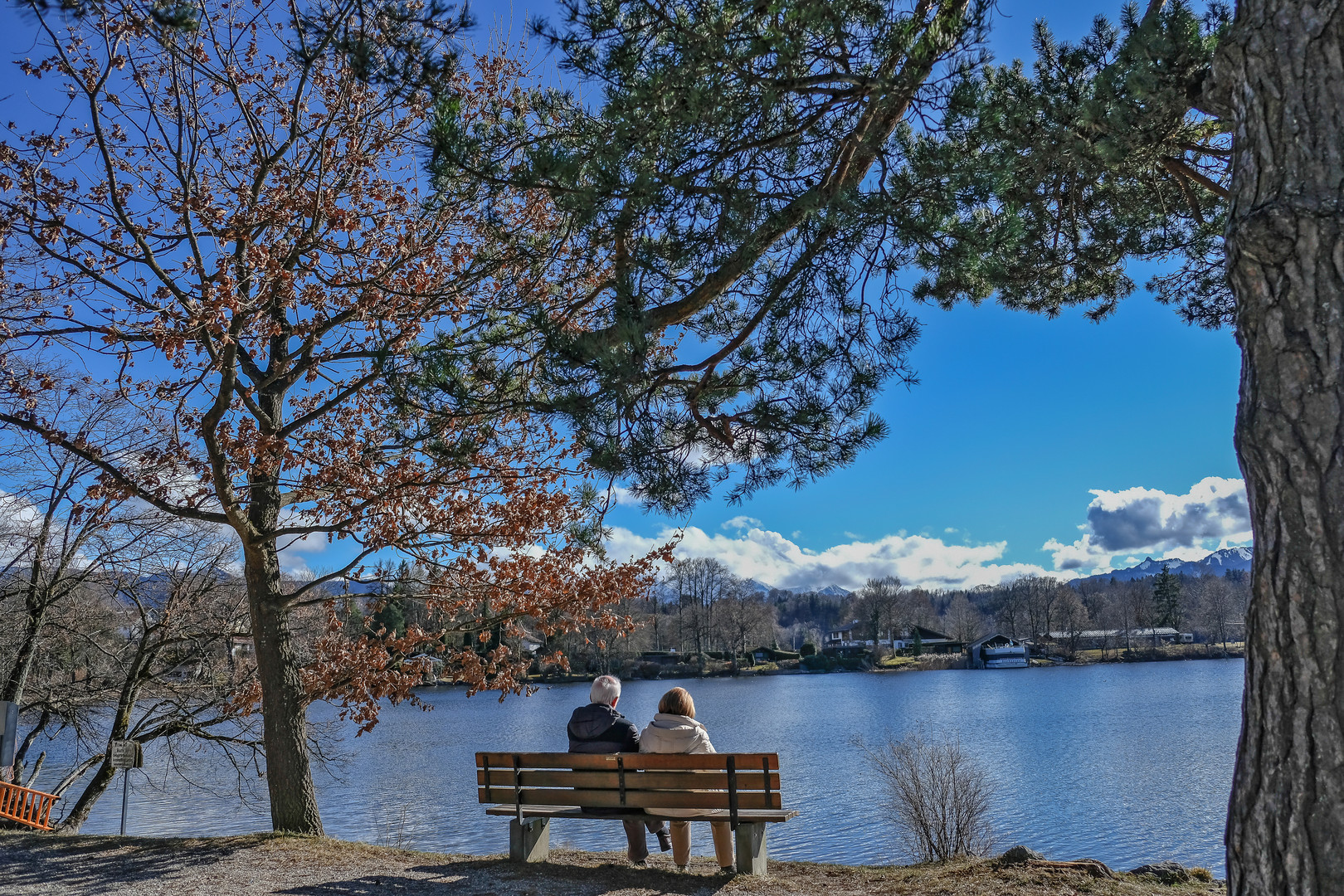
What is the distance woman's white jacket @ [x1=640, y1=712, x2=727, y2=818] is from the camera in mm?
6363

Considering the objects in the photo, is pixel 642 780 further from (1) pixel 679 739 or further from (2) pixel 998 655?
(2) pixel 998 655

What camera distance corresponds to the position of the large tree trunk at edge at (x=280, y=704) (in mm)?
8078

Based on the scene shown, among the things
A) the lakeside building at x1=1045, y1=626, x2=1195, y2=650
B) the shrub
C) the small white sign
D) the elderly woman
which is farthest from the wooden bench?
the lakeside building at x1=1045, y1=626, x2=1195, y2=650

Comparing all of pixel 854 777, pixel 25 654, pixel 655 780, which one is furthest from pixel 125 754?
pixel 854 777

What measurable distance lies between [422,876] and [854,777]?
516 inches

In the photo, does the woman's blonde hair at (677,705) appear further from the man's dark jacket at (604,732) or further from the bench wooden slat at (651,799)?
the bench wooden slat at (651,799)

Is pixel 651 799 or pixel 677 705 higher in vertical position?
pixel 677 705

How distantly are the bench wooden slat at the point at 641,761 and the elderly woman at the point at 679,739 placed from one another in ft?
0.51

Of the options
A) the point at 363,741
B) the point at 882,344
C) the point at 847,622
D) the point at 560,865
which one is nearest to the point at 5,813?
the point at 560,865

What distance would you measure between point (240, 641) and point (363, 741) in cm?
1866

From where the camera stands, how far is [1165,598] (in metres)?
93.8

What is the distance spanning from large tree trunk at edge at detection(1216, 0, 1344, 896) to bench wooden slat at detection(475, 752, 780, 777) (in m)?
3.26

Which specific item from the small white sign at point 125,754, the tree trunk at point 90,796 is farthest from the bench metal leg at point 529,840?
the tree trunk at point 90,796

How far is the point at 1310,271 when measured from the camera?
9.53 ft
